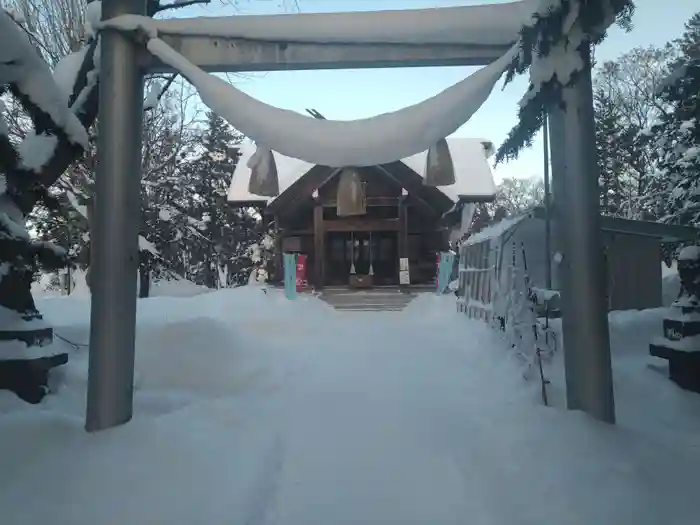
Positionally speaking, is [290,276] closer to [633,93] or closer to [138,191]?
[138,191]

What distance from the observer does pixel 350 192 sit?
15.0 ft

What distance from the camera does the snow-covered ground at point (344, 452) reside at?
2893mm

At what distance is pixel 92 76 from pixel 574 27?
14.4 ft

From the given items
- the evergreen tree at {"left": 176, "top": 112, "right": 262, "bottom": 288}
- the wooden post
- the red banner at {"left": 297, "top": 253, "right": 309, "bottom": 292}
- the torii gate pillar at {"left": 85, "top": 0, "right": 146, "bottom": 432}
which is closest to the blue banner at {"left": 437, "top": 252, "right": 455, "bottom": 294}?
the wooden post

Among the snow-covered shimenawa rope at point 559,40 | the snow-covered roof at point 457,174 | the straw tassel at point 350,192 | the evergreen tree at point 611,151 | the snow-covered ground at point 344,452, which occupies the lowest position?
the snow-covered ground at point 344,452

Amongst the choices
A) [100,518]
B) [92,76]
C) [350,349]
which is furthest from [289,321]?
[100,518]

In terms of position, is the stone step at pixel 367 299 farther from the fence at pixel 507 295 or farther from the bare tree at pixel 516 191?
the bare tree at pixel 516 191

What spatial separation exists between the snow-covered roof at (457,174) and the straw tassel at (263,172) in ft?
41.3

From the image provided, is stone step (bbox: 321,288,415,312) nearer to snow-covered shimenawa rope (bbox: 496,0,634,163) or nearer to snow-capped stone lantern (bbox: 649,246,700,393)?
snow-capped stone lantern (bbox: 649,246,700,393)

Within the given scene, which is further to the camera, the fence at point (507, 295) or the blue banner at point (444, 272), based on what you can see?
the blue banner at point (444, 272)

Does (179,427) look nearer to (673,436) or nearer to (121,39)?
(121,39)

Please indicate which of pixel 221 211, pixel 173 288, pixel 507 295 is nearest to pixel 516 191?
pixel 221 211

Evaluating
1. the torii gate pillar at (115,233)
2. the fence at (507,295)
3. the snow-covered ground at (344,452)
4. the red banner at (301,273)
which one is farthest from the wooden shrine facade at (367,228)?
the torii gate pillar at (115,233)

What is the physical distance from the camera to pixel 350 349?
8281mm
